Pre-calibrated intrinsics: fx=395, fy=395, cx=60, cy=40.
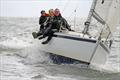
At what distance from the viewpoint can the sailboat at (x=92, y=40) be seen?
1214 cm

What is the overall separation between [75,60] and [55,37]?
1125 millimetres

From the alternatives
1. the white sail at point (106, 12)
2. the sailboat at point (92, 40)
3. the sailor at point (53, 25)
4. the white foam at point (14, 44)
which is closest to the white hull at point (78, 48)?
the sailboat at point (92, 40)

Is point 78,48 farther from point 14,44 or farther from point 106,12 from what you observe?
point 14,44

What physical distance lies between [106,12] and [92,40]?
5.95ft

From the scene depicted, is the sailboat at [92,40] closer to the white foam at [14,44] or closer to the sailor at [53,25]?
the sailor at [53,25]

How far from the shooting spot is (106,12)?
13508 millimetres

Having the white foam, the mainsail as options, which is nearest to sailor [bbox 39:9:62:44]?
the mainsail

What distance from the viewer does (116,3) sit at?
14.0 m

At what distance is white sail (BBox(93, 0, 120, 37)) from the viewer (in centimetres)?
1334

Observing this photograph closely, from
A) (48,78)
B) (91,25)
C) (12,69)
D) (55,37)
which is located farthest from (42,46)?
(48,78)

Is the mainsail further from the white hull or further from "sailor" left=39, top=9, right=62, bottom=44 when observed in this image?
"sailor" left=39, top=9, right=62, bottom=44

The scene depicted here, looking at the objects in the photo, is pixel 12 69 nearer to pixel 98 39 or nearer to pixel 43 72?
pixel 43 72

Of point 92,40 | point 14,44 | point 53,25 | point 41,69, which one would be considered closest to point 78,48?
point 92,40

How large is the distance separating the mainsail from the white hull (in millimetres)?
842
